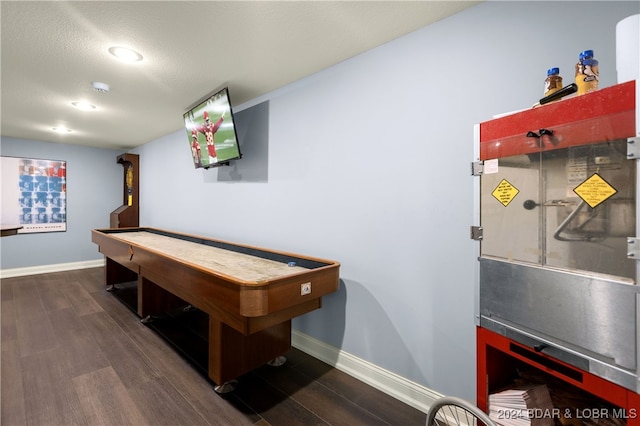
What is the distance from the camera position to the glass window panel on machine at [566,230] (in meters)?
0.84

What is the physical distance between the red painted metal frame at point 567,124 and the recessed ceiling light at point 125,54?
251 cm

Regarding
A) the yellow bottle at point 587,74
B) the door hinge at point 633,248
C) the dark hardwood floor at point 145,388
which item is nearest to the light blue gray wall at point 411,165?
the dark hardwood floor at point 145,388

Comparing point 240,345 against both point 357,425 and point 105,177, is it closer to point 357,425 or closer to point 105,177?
point 357,425

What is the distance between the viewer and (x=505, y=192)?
1146 mm

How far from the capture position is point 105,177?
19.6ft

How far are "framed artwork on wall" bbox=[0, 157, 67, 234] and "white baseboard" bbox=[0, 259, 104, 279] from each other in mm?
671

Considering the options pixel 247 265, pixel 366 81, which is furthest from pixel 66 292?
pixel 366 81

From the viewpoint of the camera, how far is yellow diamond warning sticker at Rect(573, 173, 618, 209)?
2.87 ft

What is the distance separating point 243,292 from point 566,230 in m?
1.50

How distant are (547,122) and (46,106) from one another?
4821mm

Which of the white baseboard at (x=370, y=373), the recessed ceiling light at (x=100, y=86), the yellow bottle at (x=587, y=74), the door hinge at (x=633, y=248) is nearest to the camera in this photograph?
the door hinge at (x=633, y=248)

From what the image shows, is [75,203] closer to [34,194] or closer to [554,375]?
[34,194]

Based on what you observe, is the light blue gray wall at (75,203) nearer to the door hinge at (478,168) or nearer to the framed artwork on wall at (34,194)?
the framed artwork on wall at (34,194)

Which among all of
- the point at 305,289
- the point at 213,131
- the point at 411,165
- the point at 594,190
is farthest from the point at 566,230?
the point at 213,131
